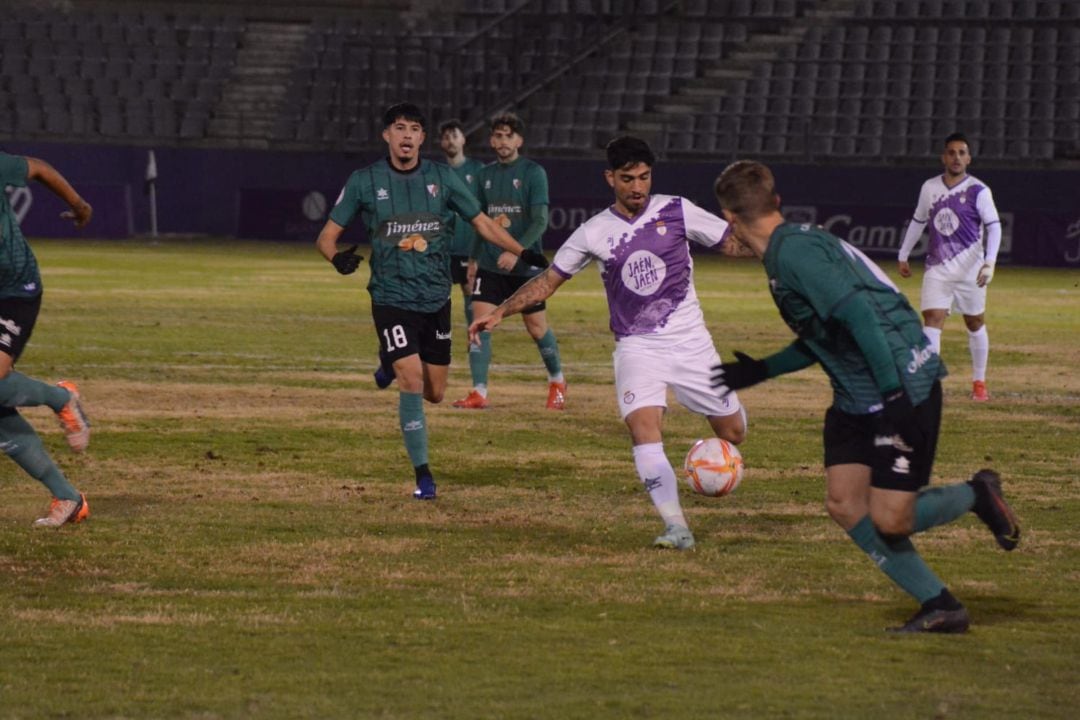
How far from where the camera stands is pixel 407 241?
10594 millimetres

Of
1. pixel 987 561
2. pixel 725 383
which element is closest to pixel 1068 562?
pixel 987 561

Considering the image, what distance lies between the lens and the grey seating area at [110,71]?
137 feet

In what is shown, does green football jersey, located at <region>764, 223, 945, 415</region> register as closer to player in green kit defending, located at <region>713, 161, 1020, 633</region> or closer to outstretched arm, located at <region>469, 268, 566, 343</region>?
player in green kit defending, located at <region>713, 161, 1020, 633</region>

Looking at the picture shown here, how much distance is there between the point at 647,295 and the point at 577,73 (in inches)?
1291

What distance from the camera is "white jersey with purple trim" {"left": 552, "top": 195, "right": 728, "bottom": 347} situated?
9172 mm

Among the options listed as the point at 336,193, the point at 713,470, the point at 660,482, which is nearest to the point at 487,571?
the point at 660,482

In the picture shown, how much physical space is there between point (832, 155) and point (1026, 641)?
3048 cm

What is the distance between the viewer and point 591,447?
1255 cm

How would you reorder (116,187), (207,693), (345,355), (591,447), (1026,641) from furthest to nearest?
(116,187), (345,355), (591,447), (1026,641), (207,693)

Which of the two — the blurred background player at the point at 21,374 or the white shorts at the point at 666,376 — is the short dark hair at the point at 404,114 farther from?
the white shorts at the point at 666,376

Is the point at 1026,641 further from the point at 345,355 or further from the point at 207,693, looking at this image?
the point at 345,355

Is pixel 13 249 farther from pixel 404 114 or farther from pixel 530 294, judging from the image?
pixel 530 294

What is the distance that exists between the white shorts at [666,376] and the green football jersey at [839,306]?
2.13 metres

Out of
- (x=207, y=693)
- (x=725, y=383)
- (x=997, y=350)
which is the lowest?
(x=997, y=350)
